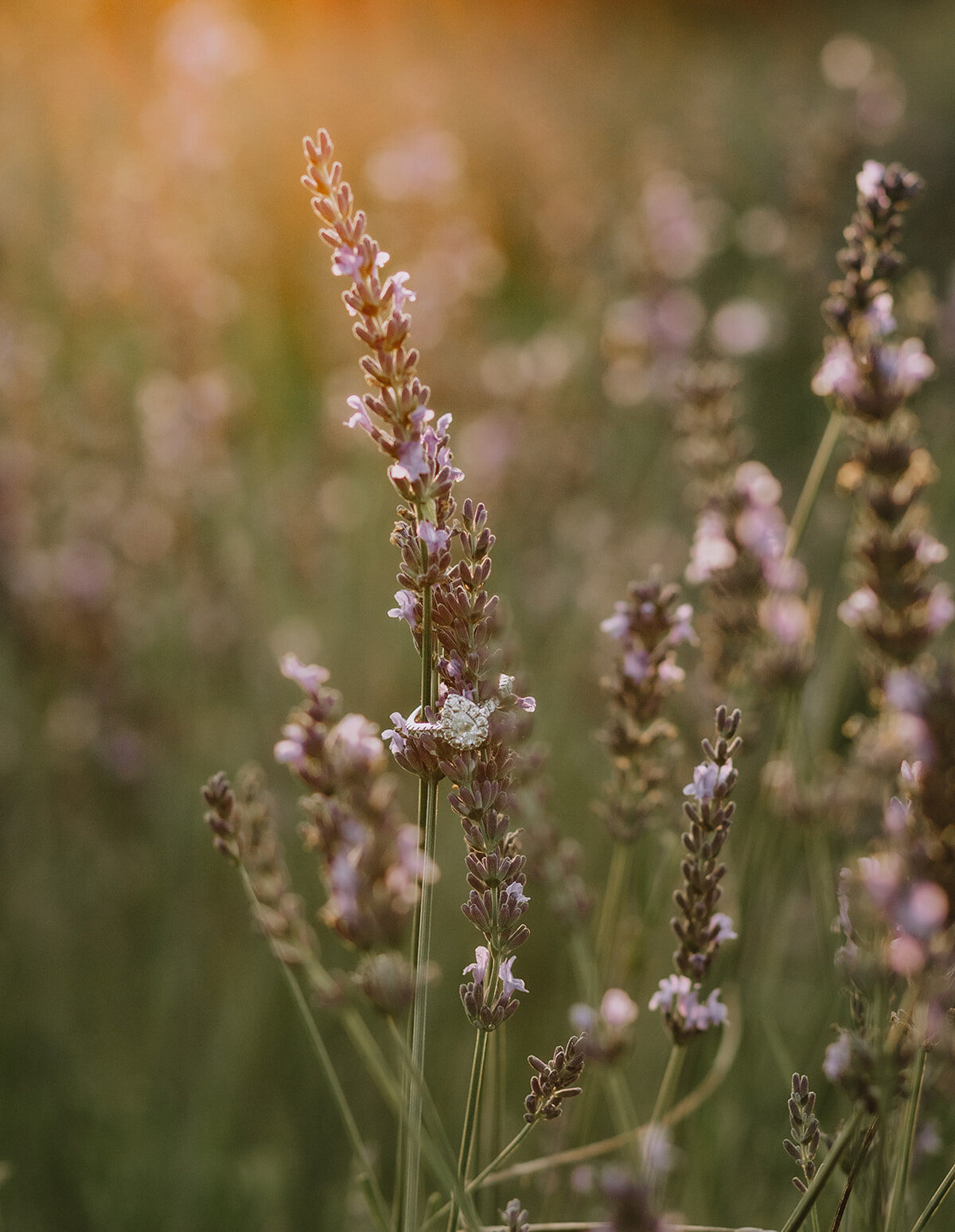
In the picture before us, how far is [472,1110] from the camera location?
0.86 metres

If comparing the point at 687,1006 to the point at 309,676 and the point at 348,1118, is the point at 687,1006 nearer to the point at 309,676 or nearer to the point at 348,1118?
the point at 348,1118

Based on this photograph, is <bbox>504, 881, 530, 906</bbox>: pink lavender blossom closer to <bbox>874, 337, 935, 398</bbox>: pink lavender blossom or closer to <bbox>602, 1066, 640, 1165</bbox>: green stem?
<bbox>602, 1066, 640, 1165</bbox>: green stem

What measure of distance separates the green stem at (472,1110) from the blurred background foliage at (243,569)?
55 cm

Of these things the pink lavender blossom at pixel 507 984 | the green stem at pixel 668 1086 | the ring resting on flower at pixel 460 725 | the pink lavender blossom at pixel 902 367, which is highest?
the pink lavender blossom at pixel 902 367

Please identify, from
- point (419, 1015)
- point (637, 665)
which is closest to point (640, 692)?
point (637, 665)

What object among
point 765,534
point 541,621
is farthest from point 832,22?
point 765,534

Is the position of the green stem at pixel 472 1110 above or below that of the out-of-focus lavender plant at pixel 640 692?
below

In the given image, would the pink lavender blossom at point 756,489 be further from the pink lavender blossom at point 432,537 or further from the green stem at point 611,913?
the pink lavender blossom at point 432,537

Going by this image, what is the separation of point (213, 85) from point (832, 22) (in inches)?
410

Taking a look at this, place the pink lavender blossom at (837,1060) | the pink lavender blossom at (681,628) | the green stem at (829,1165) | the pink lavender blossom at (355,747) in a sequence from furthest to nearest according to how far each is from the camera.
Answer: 1. the pink lavender blossom at (681,628)
2. the pink lavender blossom at (355,747)
3. the pink lavender blossom at (837,1060)
4. the green stem at (829,1165)

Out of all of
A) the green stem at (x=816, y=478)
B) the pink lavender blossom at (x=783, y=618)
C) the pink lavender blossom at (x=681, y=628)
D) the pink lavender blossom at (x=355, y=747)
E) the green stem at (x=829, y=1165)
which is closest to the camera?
the green stem at (x=829, y=1165)

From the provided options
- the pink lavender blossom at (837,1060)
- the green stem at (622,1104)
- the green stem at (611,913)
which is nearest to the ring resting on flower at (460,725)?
the pink lavender blossom at (837,1060)

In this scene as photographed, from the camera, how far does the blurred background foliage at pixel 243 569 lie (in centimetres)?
204

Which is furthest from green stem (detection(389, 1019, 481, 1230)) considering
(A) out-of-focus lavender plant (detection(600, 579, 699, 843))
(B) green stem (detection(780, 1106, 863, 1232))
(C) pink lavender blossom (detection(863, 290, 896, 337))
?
(C) pink lavender blossom (detection(863, 290, 896, 337))
